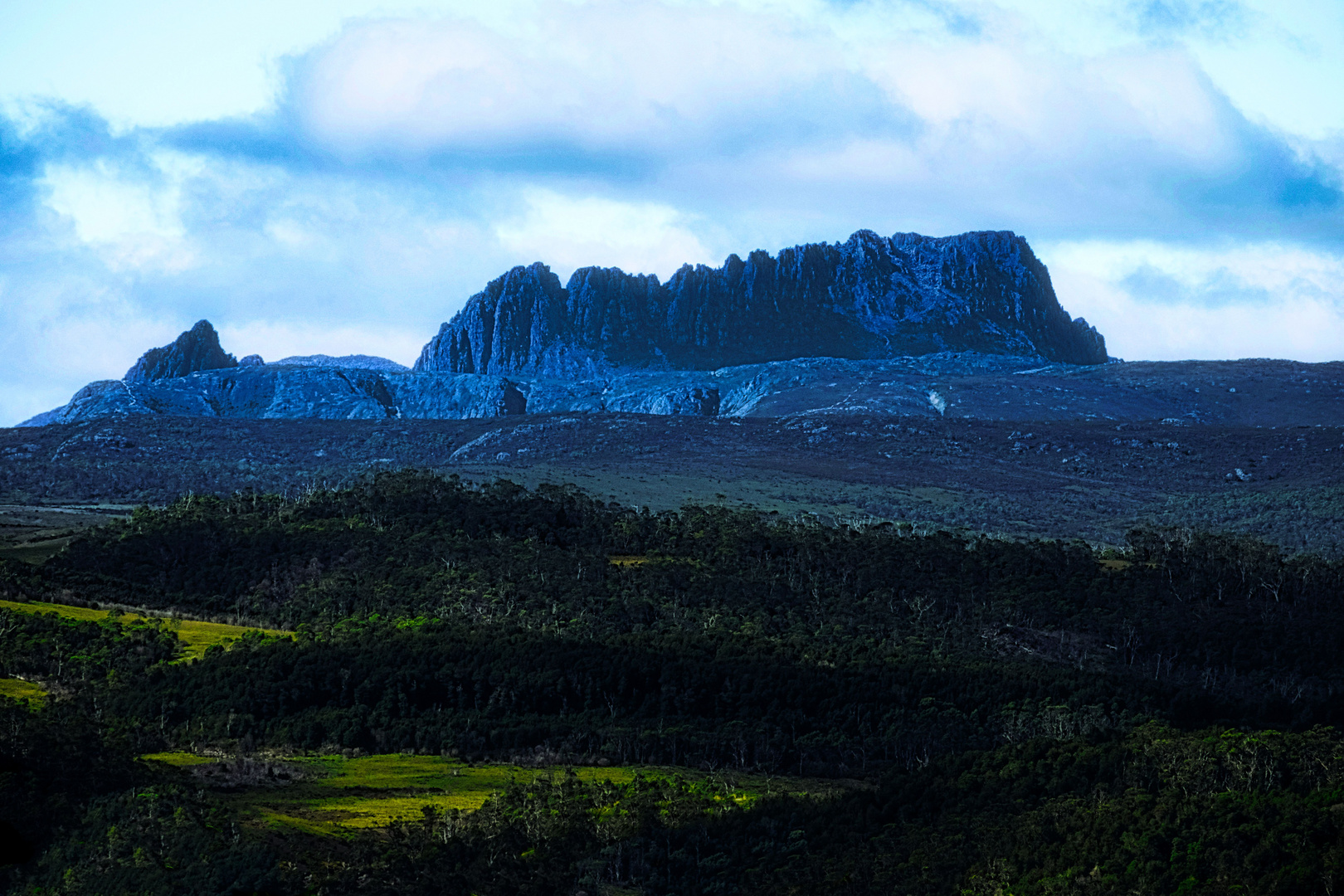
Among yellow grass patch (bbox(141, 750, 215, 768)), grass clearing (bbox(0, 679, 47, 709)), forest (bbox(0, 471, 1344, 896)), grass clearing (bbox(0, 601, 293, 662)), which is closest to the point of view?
forest (bbox(0, 471, 1344, 896))

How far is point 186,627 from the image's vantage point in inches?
4419

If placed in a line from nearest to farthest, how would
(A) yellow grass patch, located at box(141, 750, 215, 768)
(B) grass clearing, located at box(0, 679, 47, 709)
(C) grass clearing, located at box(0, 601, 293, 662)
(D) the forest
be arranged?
(D) the forest, (A) yellow grass patch, located at box(141, 750, 215, 768), (B) grass clearing, located at box(0, 679, 47, 709), (C) grass clearing, located at box(0, 601, 293, 662)

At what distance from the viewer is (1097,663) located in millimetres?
113250

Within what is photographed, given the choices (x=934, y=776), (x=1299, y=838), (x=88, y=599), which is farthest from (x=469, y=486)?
(x=1299, y=838)

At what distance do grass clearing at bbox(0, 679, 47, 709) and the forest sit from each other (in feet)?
3.96

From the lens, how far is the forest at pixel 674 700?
60.6 m

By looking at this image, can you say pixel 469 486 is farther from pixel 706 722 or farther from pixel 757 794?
pixel 757 794

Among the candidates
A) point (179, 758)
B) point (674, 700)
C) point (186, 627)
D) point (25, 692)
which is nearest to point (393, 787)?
point (179, 758)

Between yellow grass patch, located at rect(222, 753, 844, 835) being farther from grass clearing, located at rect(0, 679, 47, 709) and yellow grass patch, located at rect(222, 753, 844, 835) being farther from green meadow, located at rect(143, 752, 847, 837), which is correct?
grass clearing, located at rect(0, 679, 47, 709)

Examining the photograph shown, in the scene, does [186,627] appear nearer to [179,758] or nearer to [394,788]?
[179,758]

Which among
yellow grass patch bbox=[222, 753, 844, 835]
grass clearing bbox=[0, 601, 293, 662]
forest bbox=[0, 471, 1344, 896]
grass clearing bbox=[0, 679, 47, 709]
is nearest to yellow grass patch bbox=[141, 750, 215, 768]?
forest bbox=[0, 471, 1344, 896]

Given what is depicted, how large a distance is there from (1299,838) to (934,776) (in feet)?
71.9

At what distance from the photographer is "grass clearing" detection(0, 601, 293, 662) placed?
10538 cm

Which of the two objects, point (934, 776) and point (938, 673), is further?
point (938, 673)
